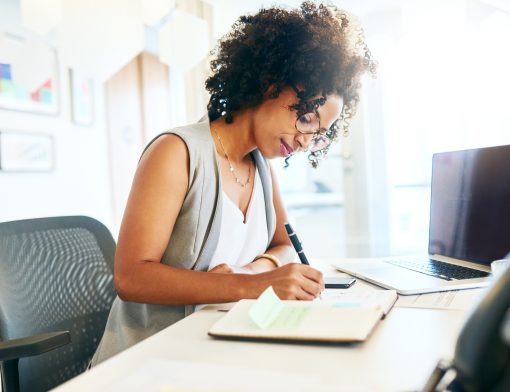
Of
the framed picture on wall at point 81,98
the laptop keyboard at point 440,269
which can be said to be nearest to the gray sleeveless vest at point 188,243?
the laptop keyboard at point 440,269

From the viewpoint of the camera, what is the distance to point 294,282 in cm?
79

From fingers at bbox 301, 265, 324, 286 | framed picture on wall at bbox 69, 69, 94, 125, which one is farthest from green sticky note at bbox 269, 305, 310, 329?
framed picture on wall at bbox 69, 69, 94, 125

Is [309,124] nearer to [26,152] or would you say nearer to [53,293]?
[53,293]

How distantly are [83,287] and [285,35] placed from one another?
759 millimetres

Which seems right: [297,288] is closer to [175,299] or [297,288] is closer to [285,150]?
[175,299]

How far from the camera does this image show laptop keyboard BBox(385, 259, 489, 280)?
96 centimetres

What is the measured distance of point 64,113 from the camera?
2949 mm

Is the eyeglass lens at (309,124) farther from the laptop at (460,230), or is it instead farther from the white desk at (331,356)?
the white desk at (331,356)

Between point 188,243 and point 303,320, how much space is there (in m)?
0.37

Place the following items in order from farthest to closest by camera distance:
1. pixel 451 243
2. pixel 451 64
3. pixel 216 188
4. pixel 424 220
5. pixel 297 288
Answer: pixel 424 220
pixel 451 64
pixel 451 243
pixel 216 188
pixel 297 288

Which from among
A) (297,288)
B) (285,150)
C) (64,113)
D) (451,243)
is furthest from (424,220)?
(64,113)

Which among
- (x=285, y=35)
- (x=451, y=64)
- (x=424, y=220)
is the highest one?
(x=451, y=64)

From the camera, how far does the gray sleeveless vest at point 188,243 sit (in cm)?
92

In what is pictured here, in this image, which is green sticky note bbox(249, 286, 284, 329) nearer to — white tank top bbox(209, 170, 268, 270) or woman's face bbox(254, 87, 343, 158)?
white tank top bbox(209, 170, 268, 270)
